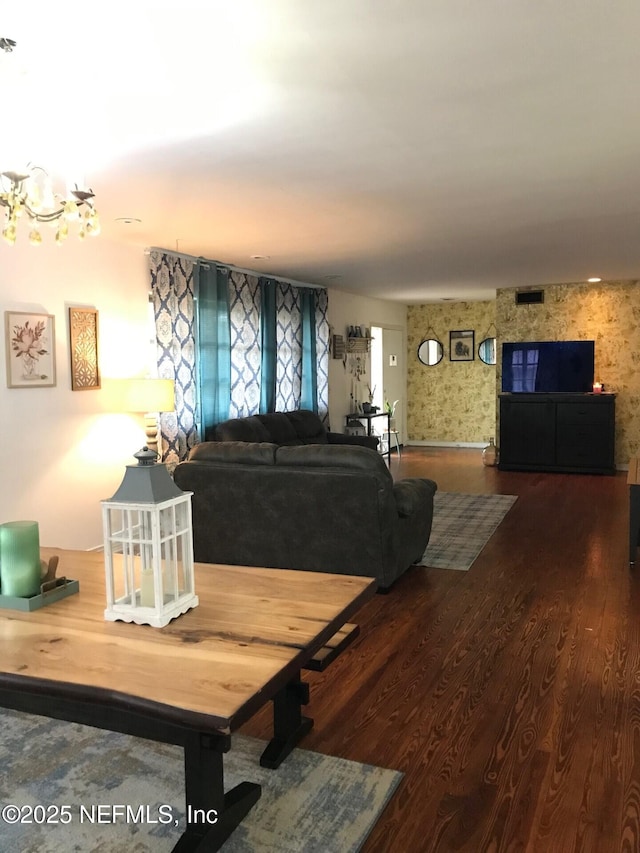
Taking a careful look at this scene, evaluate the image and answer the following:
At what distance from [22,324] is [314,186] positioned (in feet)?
6.91

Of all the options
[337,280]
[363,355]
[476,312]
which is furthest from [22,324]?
[476,312]

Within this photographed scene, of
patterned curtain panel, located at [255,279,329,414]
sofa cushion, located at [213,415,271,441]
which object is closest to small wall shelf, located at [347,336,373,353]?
patterned curtain panel, located at [255,279,329,414]

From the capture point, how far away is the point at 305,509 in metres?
4.13

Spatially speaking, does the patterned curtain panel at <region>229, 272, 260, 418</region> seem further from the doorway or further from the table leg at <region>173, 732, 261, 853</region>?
the table leg at <region>173, 732, 261, 853</region>

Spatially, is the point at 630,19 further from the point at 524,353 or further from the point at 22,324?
the point at 524,353

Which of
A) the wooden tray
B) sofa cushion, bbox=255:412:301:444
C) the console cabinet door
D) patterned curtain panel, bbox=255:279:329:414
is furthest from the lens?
the console cabinet door

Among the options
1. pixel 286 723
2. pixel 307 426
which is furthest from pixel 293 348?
pixel 286 723

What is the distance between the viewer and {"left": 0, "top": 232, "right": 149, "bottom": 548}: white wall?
14.7 ft

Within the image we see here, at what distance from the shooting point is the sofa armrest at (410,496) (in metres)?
4.18

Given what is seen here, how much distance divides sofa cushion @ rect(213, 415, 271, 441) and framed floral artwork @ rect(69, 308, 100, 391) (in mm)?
1374

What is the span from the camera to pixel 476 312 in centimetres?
1108

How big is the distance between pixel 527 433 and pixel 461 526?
329 cm

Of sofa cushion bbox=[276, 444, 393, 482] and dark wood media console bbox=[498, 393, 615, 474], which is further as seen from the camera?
dark wood media console bbox=[498, 393, 615, 474]

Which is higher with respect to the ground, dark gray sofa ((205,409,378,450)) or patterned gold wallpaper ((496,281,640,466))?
Result: patterned gold wallpaper ((496,281,640,466))
